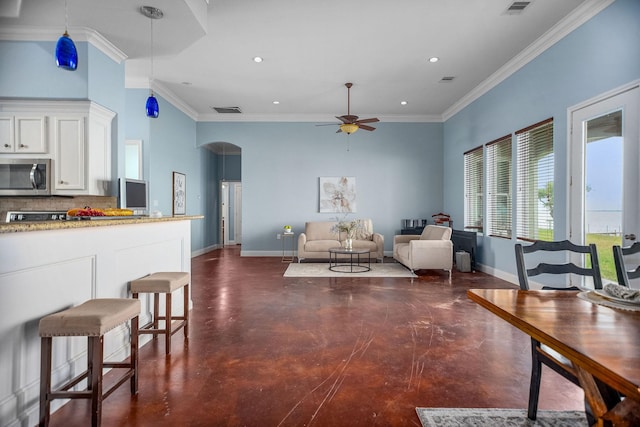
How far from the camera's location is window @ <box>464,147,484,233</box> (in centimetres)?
656

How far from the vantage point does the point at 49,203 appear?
179 inches

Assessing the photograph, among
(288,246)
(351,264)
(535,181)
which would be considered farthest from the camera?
(288,246)

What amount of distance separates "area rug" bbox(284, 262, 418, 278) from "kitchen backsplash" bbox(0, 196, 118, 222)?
301 cm

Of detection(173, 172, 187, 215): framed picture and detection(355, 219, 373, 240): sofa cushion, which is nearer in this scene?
detection(173, 172, 187, 215): framed picture

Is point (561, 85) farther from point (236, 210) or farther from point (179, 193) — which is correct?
point (236, 210)

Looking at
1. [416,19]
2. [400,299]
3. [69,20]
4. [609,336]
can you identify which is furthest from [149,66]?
[609,336]

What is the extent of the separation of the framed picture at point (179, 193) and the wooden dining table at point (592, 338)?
668 centimetres

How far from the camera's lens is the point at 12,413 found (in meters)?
1.67

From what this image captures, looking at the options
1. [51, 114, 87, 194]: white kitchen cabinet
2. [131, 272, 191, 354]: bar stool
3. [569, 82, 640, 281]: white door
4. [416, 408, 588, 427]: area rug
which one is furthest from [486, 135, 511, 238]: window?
[51, 114, 87, 194]: white kitchen cabinet

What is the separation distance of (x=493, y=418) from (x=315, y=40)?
176 inches

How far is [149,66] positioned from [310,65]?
2.53 meters

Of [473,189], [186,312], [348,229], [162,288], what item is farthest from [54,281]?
[473,189]

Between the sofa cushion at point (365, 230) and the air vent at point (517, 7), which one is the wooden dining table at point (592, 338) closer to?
the air vent at point (517, 7)

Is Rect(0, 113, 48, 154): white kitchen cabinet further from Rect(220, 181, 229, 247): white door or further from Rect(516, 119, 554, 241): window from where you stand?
Rect(220, 181, 229, 247): white door
